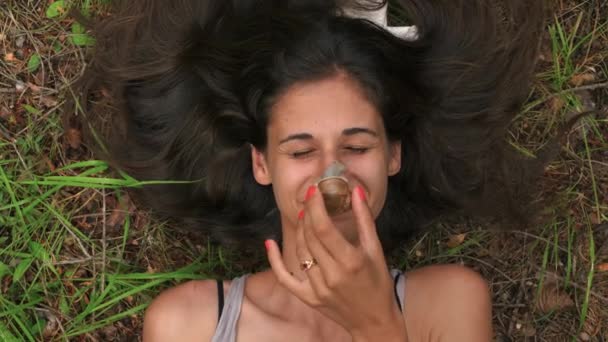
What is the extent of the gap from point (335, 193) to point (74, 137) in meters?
2.03

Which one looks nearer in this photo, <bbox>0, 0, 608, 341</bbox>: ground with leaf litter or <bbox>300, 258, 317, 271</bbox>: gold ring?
<bbox>300, 258, 317, 271</bbox>: gold ring

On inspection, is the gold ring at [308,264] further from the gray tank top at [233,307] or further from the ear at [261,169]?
the gray tank top at [233,307]

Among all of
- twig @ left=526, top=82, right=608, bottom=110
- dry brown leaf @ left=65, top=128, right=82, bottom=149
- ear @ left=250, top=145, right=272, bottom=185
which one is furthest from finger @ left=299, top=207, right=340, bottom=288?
twig @ left=526, top=82, right=608, bottom=110

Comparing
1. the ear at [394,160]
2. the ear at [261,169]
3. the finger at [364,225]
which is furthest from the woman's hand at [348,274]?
the ear at [394,160]

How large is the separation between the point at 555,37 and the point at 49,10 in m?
2.86

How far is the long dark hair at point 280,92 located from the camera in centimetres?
357

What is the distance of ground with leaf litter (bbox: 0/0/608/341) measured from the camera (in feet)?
14.0

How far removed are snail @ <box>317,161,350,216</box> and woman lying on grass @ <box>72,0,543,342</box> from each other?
3.8 inches

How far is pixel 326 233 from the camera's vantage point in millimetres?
2531

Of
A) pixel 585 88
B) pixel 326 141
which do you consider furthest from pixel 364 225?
pixel 585 88

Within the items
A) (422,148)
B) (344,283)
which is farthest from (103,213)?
(344,283)

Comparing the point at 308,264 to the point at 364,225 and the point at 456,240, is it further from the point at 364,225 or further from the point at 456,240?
the point at 456,240

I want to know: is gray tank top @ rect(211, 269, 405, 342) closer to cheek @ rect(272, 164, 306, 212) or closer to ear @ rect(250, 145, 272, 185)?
ear @ rect(250, 145, 272, 185)

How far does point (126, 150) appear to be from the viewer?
4.09 metres
